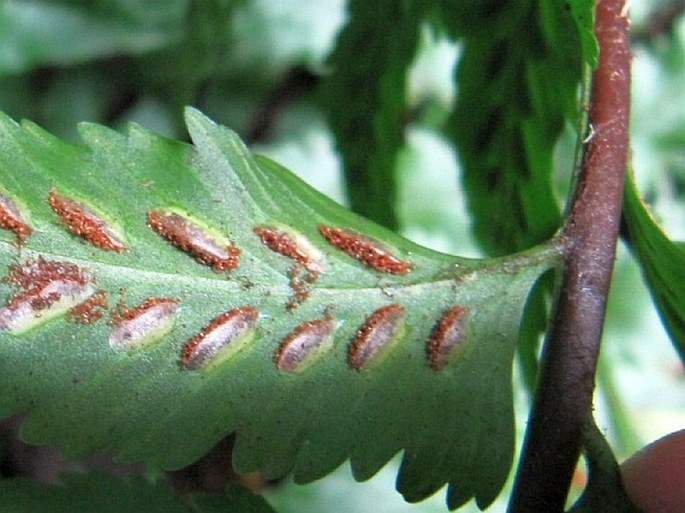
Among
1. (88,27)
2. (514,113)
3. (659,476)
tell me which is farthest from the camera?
(88,27)

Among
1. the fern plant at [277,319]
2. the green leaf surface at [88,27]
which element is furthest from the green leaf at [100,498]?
the green leaf surface at [88,27]

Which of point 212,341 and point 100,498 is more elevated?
point 212,341

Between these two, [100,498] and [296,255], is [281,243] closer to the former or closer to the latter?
[296,255]

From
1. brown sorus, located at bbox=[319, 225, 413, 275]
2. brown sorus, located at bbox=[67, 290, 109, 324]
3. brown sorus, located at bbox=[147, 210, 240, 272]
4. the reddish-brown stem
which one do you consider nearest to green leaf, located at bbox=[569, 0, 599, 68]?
the reddish-brown stem

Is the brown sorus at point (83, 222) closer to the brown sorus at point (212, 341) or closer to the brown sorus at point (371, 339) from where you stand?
the brown sorus at point (212, 341)

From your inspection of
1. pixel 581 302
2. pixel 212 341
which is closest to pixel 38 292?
pixel 212 341

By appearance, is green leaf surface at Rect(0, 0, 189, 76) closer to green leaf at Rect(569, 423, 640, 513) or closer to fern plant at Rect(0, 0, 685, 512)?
fern plant at Rect(0, 0, 685, 512)

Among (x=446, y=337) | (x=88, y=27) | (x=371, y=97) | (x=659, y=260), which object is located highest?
(x=88, y=27)
